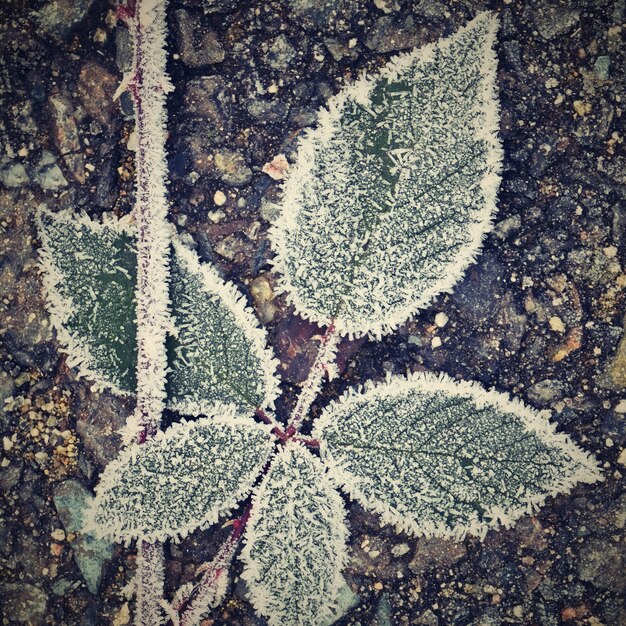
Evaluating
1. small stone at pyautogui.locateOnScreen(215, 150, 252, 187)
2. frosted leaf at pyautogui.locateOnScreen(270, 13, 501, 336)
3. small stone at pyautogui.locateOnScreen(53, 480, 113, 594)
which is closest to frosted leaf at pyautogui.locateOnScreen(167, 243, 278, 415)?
frosted leaf at pyautogui.locateOnScreen(270, 13, 501, 336)

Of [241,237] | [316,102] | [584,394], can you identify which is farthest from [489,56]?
[584,394]

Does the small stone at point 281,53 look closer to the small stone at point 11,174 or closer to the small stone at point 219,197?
the small stone at point 219,197

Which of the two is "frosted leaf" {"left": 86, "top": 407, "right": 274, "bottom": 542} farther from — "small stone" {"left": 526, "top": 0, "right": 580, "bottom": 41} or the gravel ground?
"small stone" {"left": 526, "top": 0, "right": 580, "bottom": 41}

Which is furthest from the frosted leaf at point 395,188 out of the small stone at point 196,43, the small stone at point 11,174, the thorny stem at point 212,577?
the small stone at point 11,174

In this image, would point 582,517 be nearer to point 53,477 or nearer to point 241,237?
point 241,237

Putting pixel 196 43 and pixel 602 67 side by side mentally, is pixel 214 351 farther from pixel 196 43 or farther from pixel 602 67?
pixel 602 67
